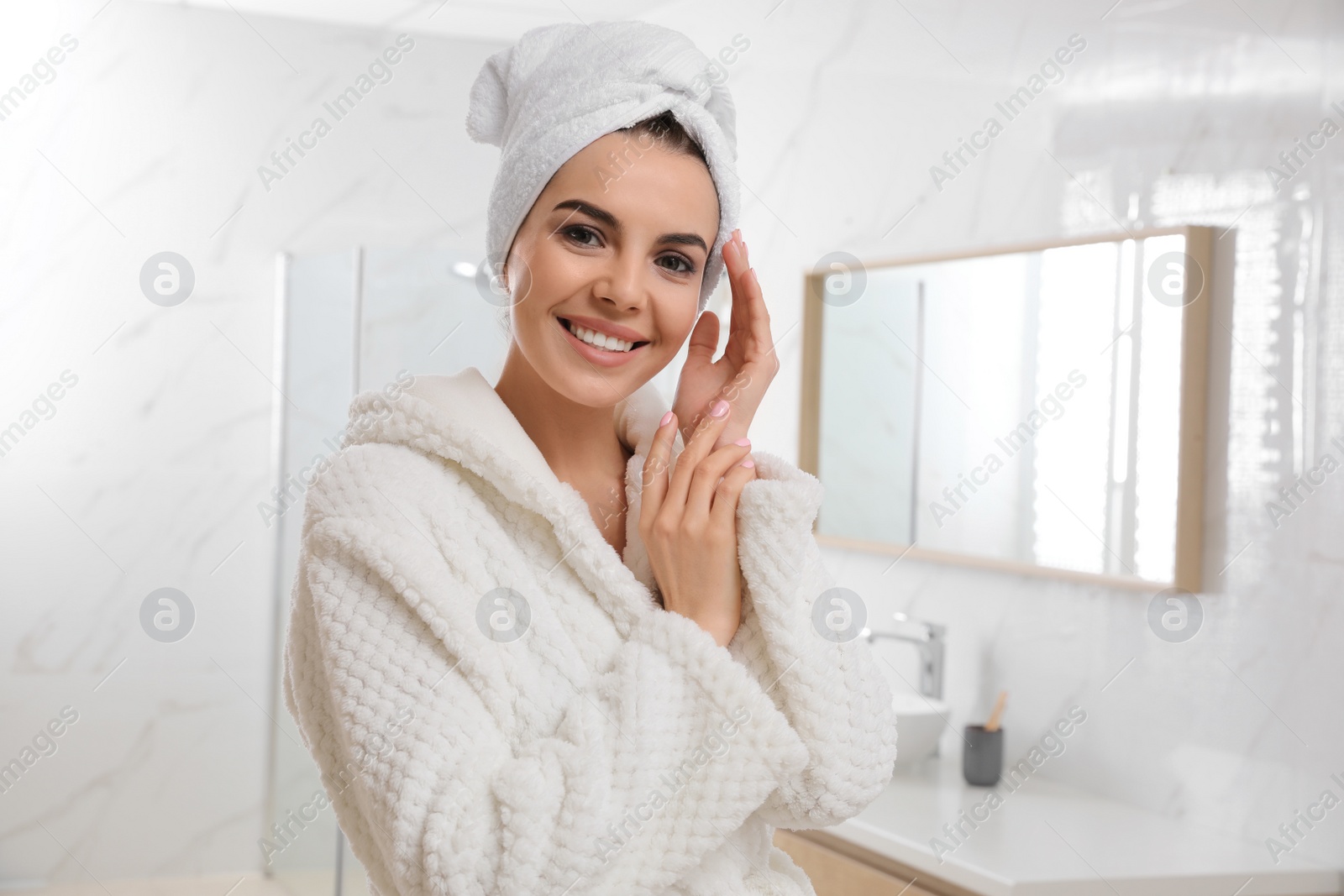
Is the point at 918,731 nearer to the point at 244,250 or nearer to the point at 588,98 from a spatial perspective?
the point at 588,98

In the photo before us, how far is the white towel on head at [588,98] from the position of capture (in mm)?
876

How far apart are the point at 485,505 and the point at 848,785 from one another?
334 mm

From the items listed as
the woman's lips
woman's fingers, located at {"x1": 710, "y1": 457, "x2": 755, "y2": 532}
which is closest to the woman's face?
the woman's lips

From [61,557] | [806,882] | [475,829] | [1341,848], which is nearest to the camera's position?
[475,829]

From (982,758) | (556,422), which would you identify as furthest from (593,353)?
(982,758)

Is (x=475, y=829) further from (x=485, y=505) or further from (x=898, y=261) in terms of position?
(x=898, y=261)

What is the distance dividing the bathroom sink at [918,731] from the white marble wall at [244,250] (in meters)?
0.11

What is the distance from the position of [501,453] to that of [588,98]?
0.27 meters

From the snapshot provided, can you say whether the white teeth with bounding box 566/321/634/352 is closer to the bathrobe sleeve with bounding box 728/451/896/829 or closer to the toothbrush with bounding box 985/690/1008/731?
the bathrobe sleeve with bounding box 728/451/896/829

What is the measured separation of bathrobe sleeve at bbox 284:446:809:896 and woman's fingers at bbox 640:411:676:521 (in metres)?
0.08

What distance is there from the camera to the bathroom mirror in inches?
73.7

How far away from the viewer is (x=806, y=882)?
0.97m

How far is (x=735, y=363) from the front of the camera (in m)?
1.03

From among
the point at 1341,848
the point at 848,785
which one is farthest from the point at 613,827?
the point at 1341,848
